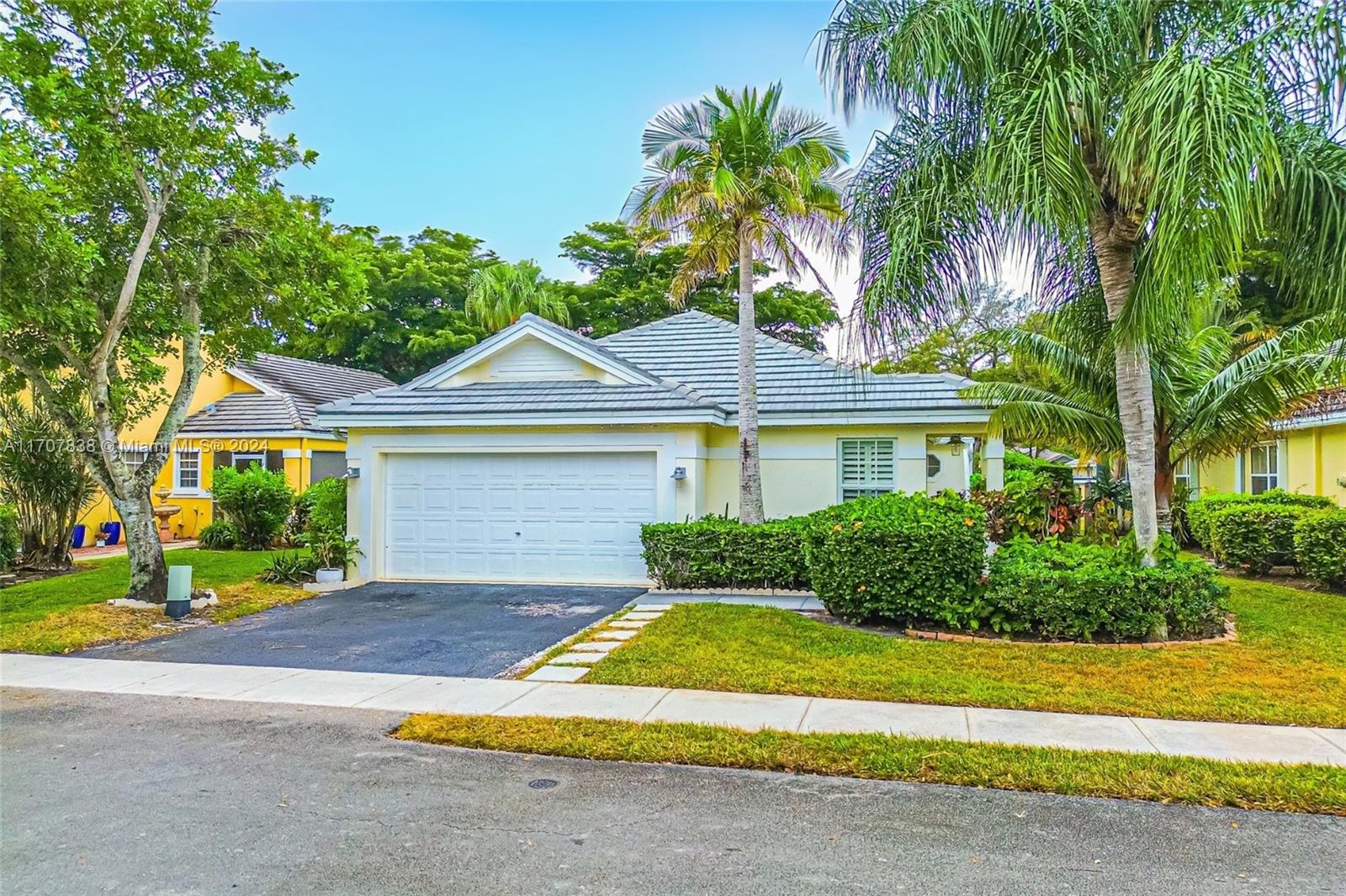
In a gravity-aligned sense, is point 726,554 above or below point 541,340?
below

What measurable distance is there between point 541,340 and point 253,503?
28.7 ft

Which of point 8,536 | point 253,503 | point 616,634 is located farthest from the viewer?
point 253,503

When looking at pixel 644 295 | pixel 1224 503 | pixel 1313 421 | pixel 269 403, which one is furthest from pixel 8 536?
pixel 1313 421

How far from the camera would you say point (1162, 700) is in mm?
6070

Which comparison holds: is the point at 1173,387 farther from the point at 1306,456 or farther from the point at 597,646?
the point at 597,646

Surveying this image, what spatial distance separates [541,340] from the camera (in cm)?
1366

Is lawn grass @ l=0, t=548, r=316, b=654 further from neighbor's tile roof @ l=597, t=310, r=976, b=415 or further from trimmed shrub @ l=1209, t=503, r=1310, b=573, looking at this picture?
trimmed shrub @ l=1209, t=503, r=1310, b=573

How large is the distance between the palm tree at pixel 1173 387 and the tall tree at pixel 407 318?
21.2m

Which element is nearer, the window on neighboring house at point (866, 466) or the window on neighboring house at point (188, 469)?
the window on neighboring house at point (866, 466)

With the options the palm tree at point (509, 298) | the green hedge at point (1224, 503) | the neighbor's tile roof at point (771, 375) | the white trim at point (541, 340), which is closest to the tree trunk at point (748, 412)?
the neighbor's tile roof at point (771, 375)

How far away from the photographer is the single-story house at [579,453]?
40.5 feet

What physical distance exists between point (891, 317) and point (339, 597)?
28.6ft

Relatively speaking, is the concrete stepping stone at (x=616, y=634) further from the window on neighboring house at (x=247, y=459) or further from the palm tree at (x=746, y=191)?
the window on neighboring house at (x=247, y=459)

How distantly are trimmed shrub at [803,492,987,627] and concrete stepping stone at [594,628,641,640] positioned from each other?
7.45 feet
